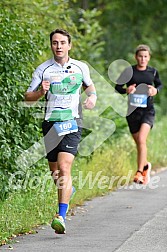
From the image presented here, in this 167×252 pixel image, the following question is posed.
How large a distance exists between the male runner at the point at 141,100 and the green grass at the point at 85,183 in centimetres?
49

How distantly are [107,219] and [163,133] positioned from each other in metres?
8.92

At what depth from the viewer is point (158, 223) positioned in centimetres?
898

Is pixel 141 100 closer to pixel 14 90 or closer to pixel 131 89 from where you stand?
pixel 131 89

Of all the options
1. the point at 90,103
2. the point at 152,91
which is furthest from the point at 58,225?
the point at 152,91

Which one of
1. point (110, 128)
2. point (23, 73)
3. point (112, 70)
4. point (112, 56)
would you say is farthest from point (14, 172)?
point (112, 56)

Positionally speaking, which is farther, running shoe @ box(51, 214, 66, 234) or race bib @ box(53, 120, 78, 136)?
race bib @ box(53, 120, 78, 136)

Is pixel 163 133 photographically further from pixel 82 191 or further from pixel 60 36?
pixel 60 36

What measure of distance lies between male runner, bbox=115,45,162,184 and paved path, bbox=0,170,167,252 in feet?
3.12

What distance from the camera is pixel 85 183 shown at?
11500 millimetres

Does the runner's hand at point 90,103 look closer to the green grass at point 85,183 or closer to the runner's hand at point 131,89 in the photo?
the green grass at point 85,183

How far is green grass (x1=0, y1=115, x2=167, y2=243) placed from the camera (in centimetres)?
874

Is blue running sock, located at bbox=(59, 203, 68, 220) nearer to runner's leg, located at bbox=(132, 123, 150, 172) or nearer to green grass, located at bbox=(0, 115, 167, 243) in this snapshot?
green grass, located at bbox=(0, 115, 167, 243)

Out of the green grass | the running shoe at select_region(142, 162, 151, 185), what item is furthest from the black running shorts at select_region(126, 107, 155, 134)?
the green grass

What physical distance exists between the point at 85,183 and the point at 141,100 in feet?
5.52
